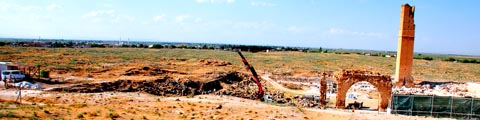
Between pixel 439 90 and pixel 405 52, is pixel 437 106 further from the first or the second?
pixel 405 52

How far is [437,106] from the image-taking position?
953 inches

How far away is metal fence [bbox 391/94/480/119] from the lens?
78.3 feet

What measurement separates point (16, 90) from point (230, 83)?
19494mm

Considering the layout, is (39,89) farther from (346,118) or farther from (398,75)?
(398,75)

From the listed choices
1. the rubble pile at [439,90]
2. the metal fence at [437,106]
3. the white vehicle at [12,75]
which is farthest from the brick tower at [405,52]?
the white vehicle at [12,75]

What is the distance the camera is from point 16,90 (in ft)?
96.8

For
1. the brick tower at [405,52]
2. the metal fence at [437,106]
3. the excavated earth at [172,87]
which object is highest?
the brick tower at [405,52]

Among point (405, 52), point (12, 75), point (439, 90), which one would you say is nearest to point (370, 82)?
point (439, 90)

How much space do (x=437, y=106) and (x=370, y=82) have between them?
4.80 metres

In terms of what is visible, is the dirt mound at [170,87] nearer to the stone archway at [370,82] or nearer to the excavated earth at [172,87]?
the excavated earth at [172,87]

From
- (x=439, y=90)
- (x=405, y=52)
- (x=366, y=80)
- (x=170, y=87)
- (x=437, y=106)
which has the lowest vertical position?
(x=170, y=87)

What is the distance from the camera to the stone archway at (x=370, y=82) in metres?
27.7

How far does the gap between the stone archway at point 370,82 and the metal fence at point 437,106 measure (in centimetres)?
293

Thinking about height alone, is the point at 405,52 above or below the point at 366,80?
above
